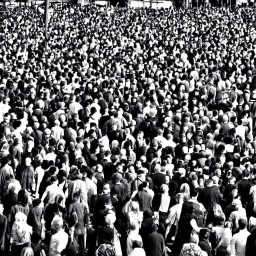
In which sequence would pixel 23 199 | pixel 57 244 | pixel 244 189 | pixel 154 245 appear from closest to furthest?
pixel 57 244
pixel 154 245
pixel 23 199
pixel 244 189

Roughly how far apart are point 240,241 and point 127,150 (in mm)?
6058

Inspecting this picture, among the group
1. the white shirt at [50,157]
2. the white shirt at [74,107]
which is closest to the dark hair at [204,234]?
the white shirt at [50,157]

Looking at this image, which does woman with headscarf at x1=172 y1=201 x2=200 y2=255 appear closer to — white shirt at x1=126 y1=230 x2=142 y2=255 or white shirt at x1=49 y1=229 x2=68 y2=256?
white shirt at x1=126 y1=230 x2=142 y2=255

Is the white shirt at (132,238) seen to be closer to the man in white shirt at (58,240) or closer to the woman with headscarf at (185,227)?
the man in white shirt at (58,240)

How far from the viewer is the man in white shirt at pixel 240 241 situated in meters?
12.6

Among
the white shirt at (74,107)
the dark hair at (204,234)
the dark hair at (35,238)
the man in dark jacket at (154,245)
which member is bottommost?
the man in dark jacket at (154,245)

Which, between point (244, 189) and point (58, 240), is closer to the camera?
point (58, 240)

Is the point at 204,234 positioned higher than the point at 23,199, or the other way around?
the point at 23,199

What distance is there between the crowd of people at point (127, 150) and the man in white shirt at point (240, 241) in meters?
0.02

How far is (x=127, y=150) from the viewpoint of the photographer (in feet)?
60.1

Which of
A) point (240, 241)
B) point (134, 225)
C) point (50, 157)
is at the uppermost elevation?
point (50, 157)

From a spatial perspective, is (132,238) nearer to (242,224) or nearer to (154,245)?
(154,245)

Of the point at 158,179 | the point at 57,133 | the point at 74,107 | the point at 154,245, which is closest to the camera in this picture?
Result: the point at 154,245

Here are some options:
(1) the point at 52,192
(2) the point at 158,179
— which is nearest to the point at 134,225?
(1) the point at 52,192
